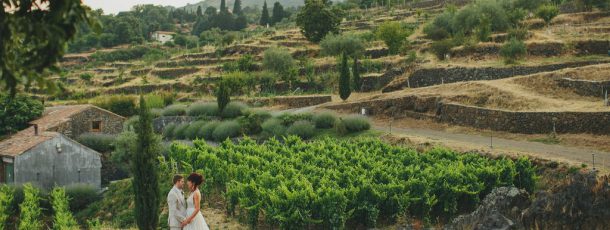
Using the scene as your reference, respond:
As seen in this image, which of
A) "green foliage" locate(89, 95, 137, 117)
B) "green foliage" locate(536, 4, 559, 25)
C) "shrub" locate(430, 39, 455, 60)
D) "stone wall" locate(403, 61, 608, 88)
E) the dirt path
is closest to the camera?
the dirt path

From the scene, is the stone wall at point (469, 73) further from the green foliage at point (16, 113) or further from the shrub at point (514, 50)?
the green foliage at point (16, 113)

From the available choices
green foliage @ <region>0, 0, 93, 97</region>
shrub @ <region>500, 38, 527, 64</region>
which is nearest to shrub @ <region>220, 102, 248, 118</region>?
shrub @ <region>500, 38, 527, 64</region>

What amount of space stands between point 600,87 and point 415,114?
843 centimetres

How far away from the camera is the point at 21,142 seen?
30.7 meters

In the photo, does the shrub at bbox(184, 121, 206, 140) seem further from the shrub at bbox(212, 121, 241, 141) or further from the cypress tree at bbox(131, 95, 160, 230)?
the cypress tree at bbox(131, 95, 160, 230)

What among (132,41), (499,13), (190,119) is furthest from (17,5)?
(132,41)

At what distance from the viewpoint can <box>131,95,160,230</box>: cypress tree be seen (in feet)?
50.0

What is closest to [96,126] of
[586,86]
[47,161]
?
[47,161]

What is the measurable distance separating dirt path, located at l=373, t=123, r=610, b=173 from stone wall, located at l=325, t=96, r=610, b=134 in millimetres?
1026

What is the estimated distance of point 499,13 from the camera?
156 feet

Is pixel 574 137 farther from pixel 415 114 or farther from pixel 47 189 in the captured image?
pixel 47 189

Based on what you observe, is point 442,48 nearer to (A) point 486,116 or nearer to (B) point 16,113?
(A) point 486,116

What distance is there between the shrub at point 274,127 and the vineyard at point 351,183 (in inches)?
309

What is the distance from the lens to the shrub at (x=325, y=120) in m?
32.2
